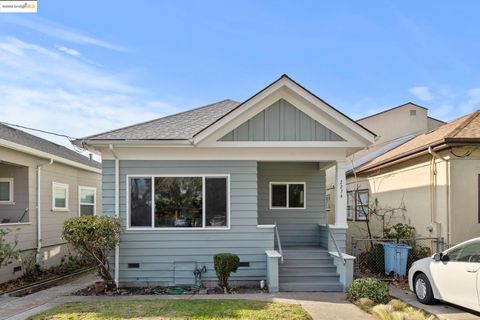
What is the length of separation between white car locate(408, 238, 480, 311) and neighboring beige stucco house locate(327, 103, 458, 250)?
8.46 ft

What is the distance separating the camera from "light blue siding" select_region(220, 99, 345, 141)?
33.2 ft

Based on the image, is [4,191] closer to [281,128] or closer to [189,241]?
[189,241]

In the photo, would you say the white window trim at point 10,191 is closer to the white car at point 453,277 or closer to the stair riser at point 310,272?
the stair riser at point 310,272

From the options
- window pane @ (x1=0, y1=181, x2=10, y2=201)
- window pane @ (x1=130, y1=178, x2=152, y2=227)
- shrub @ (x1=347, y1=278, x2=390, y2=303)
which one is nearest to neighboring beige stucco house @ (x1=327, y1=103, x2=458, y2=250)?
shrub @ (x1=347, y1=278, x2=390, y2=303)

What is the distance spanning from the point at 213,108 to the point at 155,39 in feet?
9.56

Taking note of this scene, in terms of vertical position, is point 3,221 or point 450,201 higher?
point 450,201

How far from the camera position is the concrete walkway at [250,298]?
7.49m

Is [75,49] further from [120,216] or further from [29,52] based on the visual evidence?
[120,216]

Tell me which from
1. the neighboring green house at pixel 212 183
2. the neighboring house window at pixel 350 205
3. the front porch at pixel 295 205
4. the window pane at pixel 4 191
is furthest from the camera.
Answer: the neighboring house window at pixel 350 205

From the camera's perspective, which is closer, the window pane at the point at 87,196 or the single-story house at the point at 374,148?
the single-story house at the point at 374,148

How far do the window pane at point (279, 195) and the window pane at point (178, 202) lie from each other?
3222 mm

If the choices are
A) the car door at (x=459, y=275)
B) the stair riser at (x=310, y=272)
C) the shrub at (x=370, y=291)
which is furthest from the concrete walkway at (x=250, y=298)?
the car door at (x=459, y=275)

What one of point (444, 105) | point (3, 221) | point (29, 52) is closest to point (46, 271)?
point (3, 221)

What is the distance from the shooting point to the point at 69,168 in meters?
15.5
